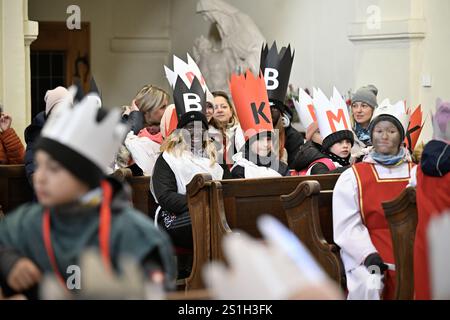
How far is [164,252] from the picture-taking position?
107 inches

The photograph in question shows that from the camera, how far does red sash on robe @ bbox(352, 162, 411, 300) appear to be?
17.2 feet

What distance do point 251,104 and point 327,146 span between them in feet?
1.86

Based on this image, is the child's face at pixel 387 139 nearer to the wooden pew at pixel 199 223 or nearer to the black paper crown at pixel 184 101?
the wooden pew at pixel 199 223

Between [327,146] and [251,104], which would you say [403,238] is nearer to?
[327,146]

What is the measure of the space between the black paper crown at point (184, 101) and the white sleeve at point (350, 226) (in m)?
1.27

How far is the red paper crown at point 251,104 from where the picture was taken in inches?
259

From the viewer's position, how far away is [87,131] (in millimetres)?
2719

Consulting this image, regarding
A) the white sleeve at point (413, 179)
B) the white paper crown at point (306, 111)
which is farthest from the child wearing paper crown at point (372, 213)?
the white paper crown at point (306, 111)

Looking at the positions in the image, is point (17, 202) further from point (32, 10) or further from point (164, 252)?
point (32, 10)

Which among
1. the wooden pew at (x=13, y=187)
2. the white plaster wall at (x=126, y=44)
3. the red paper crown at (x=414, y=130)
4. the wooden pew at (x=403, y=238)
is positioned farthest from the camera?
the white plaster wall at (x=126, y=44)

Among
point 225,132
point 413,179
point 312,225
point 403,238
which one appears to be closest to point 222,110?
point 225,132

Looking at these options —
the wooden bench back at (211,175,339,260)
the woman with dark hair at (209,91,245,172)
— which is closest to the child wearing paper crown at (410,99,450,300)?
the wooden bench back at (211,175,339,260)

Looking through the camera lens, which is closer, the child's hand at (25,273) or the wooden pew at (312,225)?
the child's hand at (25,273)
